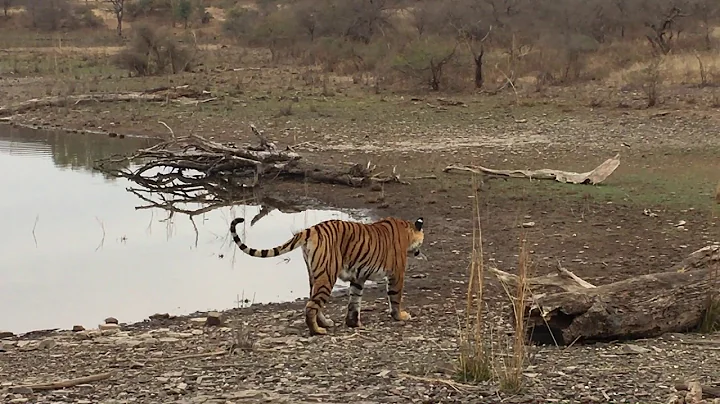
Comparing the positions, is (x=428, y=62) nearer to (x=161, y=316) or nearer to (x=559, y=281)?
(x=161, y=316)

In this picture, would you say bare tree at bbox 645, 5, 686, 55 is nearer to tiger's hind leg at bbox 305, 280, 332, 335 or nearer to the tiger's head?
the tiger's head

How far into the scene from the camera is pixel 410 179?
17.0 metres

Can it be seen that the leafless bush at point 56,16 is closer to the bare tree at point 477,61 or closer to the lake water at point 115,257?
the bare tree at point 477,61

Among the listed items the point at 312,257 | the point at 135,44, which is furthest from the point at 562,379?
the point at 135,44

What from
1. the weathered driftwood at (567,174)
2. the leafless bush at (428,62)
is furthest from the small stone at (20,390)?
the leafless bush at (428,62)

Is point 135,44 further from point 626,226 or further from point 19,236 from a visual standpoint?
point 626,226

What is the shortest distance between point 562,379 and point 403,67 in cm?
2221

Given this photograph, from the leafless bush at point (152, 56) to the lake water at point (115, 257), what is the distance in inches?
516

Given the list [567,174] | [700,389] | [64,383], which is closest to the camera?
[700,389]

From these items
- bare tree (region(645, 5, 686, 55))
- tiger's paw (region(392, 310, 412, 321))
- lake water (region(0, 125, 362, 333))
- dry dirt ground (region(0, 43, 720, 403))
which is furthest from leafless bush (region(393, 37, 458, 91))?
tiger's paw (region(392, 310, 412, 321))

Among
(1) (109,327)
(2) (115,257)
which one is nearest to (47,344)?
(1) (109,327)

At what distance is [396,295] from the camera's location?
9.39 metres

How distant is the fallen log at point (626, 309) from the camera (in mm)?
7746

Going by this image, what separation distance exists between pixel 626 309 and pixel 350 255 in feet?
7.97
